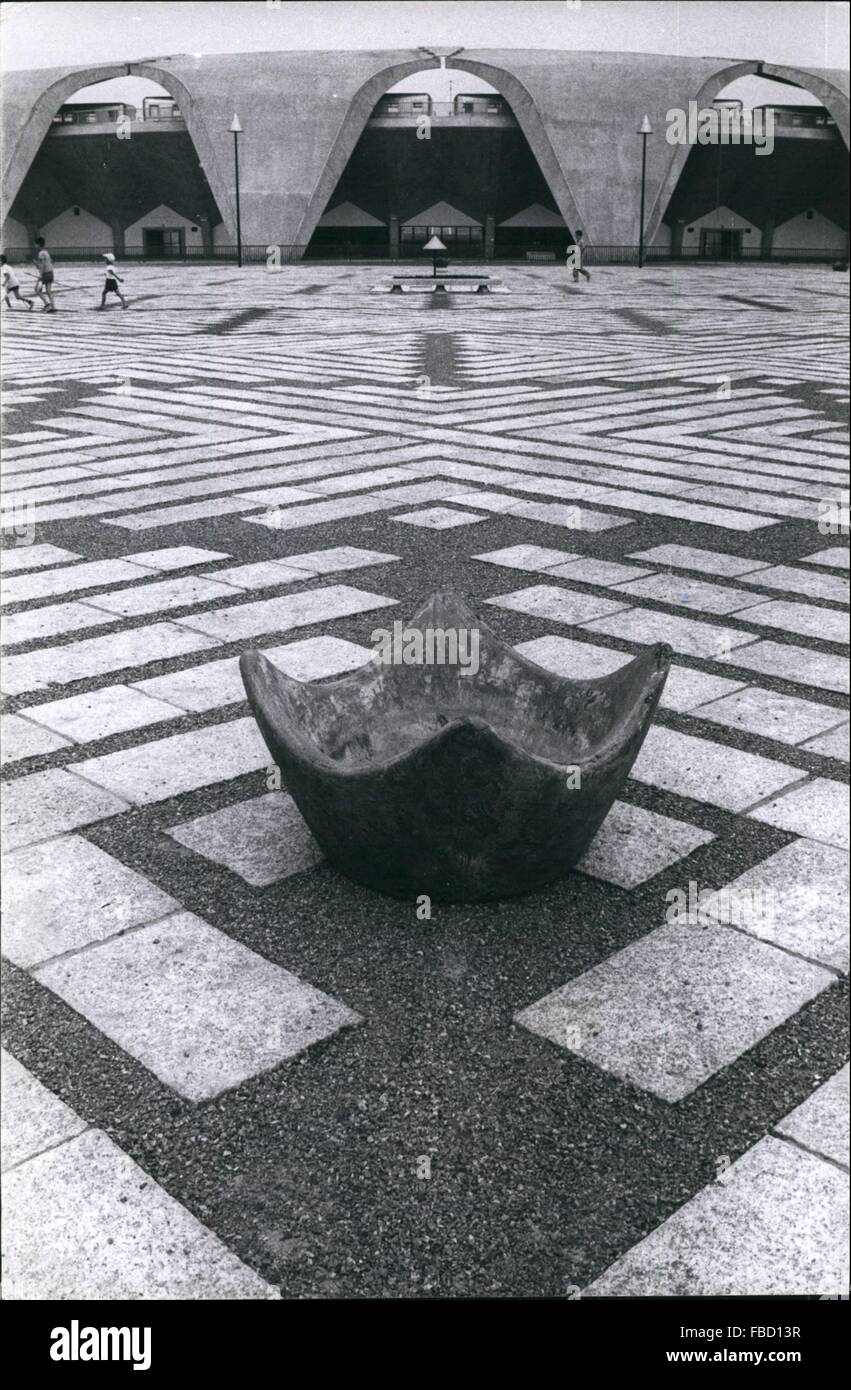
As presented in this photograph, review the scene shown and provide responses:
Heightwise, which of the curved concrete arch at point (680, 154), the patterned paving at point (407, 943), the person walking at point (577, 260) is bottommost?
the patterned paving at point (407, 943)

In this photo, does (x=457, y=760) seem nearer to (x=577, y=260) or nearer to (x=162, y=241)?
(x=577, y=260)

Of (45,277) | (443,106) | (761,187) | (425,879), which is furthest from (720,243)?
(425,879)

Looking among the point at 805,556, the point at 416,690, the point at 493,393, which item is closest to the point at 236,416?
the point at 493,393

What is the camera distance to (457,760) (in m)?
3.20

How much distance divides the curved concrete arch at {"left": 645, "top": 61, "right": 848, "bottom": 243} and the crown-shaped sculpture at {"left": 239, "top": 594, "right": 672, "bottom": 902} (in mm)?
40300

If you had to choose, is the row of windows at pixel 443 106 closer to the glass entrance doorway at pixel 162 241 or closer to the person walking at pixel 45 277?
the glass entrance doorway at pixel 162 241

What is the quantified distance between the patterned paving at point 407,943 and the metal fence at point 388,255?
34956mm

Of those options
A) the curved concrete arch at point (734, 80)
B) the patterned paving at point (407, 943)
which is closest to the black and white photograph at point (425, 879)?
the patterned paving at point (407, 943)

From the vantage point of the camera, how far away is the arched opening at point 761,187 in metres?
42.5

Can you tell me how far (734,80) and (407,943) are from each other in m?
45.6

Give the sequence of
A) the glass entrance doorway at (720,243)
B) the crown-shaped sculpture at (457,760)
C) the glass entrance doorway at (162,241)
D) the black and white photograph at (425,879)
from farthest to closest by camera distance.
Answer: the glass entrance doorway at (162,241) < the glass entrance doorway at (720,243) < the crown-shaped sculpture at (457,760) < the black and white photograph at (425,879)

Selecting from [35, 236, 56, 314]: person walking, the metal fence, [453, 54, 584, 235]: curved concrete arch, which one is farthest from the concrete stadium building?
[35, 236, 56, 314]: person walking
